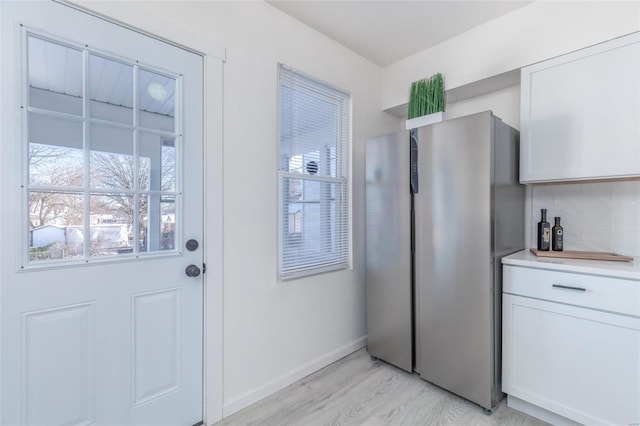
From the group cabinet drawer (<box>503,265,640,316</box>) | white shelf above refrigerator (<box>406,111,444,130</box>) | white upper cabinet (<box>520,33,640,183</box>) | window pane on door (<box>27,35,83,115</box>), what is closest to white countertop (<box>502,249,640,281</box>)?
cabinet drawer (<box>503,265,640,316</box>)

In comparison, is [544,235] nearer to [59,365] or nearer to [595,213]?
[595,213]

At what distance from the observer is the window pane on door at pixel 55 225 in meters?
1.17

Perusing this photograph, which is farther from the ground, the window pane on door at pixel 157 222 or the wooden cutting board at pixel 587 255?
the window pane on door at pixel 157 222

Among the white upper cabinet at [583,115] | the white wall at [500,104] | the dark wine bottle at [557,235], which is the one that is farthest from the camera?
the white wall at [500,104]

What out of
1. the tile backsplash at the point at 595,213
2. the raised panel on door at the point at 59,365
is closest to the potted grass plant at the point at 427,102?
the tile backsplash at the point at 595,213

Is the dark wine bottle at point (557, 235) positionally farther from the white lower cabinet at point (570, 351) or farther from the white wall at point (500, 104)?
the white wall at point (500, 104)

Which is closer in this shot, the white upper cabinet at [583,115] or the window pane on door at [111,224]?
the window pane on door at [111,224]

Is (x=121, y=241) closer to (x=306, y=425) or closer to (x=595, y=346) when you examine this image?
(x=306, y=425)

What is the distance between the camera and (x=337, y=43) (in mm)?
2346

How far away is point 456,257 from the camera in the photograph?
1.81 meters

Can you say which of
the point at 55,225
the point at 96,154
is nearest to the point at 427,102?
the point at 96,154

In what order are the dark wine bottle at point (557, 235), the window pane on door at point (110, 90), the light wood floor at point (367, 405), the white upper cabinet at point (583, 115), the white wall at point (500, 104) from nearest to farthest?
the window pane on door at point (110, 90) → the white upper cabinet at point (583, 115) → the light wood floor at point (367, 405) → the dark wine bottle at point (557, 235) → the white wall at point (500, 104)

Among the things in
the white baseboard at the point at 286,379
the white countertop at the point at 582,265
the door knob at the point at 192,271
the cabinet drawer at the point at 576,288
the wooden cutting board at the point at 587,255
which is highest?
the wooden cutting board at the point at 587,255

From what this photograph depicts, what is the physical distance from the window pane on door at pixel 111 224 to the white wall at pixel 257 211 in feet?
1.62
